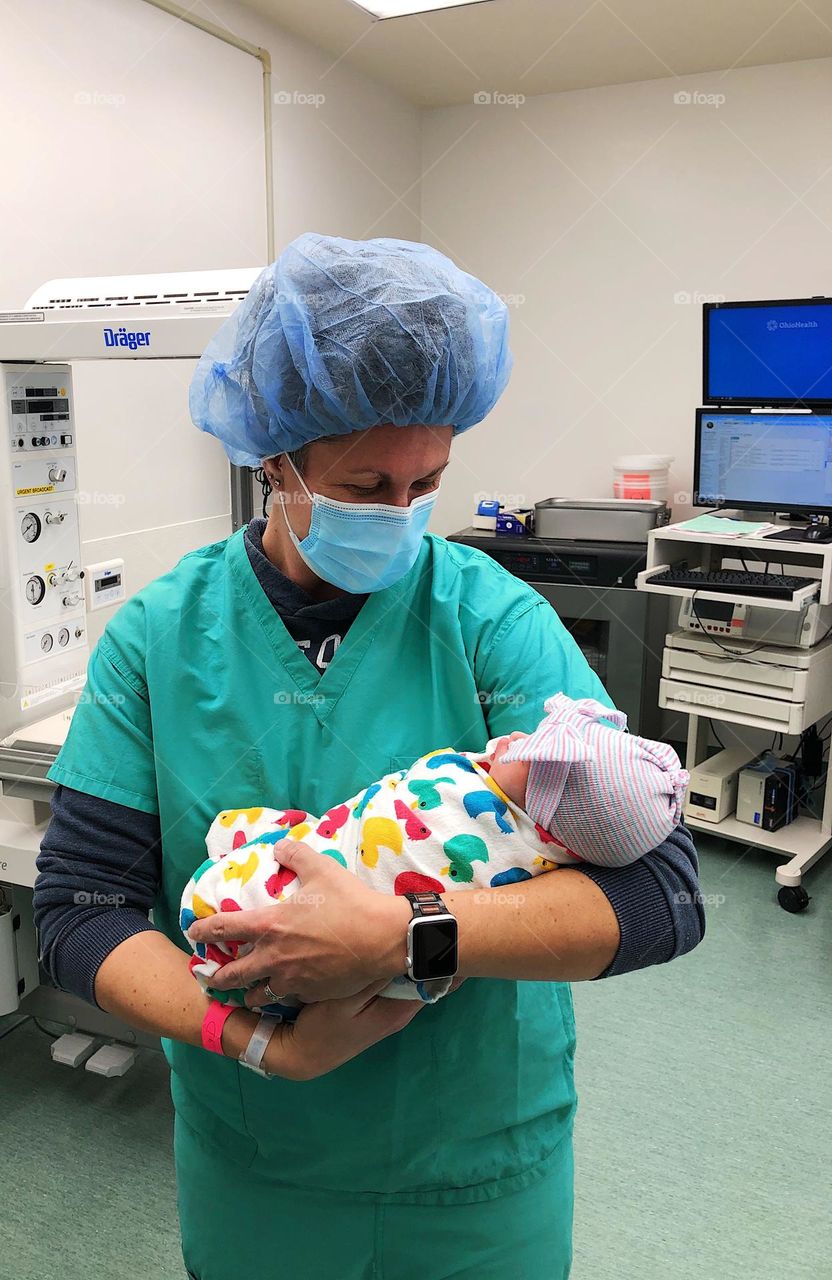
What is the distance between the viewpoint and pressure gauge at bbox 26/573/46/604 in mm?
2078

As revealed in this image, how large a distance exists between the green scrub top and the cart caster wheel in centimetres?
241

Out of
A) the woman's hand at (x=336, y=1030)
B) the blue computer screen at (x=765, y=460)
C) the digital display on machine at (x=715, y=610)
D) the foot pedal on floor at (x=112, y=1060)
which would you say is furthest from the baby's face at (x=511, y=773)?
the blue computer screen at (x=765, y=460)

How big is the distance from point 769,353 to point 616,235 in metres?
1.09

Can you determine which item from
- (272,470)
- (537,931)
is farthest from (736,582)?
(537,931)

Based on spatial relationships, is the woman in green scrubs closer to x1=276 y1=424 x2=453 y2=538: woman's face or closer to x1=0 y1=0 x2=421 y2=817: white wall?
x1=276 y1=424 x2=453 y2=538: woman's face

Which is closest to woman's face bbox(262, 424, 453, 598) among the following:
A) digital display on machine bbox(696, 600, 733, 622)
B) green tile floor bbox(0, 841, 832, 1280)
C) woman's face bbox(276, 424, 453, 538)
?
woman's face bbox(276, 424, 453, 538)

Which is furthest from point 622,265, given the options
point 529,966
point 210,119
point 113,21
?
point 529,966

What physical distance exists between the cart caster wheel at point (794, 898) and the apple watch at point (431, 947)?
8.73ft

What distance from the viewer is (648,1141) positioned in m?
2.22

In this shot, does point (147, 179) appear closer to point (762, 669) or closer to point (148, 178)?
point (148, 178)

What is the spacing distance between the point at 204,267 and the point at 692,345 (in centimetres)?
195

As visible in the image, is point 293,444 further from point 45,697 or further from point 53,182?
point 53,182

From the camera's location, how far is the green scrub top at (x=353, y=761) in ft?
3.16

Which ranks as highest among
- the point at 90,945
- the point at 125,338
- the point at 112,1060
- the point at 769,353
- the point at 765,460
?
the point at 769,353
